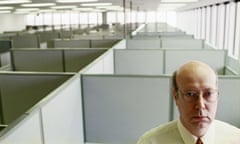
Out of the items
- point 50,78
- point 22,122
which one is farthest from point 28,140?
point 50,78

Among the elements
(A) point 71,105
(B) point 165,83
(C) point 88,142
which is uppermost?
(B) point 165,83

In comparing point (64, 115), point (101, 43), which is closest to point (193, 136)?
point (64, 115)

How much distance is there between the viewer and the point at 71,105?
5.84ft

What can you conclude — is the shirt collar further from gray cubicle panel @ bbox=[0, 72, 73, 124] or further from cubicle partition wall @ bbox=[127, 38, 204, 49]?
cubicle partition wall @ bbox=[127, 38, 204, 49]

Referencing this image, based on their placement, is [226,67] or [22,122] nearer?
[22,122]

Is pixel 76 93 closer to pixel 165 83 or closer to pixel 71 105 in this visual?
pixel 71 105

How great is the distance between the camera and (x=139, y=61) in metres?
3.45

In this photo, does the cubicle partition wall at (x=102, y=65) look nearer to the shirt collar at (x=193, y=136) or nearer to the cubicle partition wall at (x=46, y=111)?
the cubicle partition wall at (x=46, y=111)

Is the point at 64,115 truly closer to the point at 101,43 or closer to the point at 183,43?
the point at 183,43

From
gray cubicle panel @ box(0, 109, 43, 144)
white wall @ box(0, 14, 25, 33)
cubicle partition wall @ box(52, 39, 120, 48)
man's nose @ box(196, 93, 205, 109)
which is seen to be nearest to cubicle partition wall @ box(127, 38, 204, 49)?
cubicle partition wall @ box(52, 39, 120, 48)

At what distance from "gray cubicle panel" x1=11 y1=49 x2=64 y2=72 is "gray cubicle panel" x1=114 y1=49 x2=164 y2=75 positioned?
0.70m

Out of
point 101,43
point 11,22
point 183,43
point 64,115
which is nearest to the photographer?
point 64,115

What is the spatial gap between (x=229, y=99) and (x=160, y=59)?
1.59m

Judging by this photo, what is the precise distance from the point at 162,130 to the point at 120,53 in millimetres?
2542
